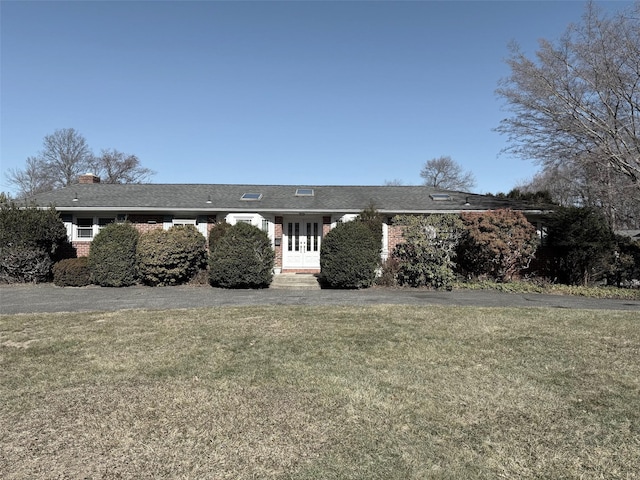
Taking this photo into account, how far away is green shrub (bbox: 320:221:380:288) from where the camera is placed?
12.7 m

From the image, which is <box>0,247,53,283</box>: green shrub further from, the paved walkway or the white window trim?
the white window trim

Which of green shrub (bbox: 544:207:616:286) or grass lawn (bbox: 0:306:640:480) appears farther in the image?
green shrub (bbox: 544:207:616:286)

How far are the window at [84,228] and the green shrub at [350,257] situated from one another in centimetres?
1011

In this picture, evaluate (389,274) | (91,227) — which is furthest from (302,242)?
(91,227)

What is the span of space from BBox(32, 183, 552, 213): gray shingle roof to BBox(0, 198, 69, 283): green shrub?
7.46 ft

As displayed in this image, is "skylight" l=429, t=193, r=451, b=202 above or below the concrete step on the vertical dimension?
above

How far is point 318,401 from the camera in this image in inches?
155

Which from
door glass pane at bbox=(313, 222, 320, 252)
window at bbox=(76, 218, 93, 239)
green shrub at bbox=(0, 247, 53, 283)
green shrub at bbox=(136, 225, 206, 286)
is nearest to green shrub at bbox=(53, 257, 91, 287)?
green shrub at bbox=(0, 247, 53, 283)

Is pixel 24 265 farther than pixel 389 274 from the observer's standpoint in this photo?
Yes

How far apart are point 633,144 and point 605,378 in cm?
1283

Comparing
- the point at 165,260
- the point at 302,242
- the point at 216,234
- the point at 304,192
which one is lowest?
the point at 165,260

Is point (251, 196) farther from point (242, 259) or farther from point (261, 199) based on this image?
point (242, 259)

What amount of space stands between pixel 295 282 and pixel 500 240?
6787mm

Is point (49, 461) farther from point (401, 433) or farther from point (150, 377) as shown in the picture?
point (401, 433)
